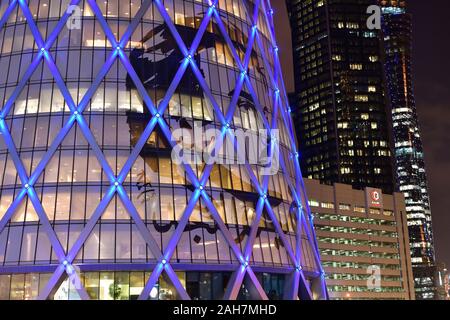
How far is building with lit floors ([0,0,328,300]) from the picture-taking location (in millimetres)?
35125

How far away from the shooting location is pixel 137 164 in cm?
3728

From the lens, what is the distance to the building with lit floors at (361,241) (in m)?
148

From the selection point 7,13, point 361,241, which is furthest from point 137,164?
point 361,241

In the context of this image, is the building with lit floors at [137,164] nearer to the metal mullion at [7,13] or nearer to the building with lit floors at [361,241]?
the metal mullion at [7,13]

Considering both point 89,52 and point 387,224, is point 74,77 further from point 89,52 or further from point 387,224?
point 387,224

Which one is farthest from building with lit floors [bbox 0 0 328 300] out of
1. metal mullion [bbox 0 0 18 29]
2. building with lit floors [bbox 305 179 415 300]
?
building with lit floors [bbox 305 179 415 300]

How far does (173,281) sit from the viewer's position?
115 feet

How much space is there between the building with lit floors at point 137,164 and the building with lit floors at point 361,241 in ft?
341

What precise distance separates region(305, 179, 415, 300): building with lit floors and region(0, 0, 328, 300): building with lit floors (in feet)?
341

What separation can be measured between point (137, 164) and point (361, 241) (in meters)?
132

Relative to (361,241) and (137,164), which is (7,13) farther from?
(361,241)

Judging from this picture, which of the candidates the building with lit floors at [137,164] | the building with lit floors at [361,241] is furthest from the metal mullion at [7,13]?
the building with lit floors at [361,241]

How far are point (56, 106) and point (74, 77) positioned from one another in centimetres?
235
